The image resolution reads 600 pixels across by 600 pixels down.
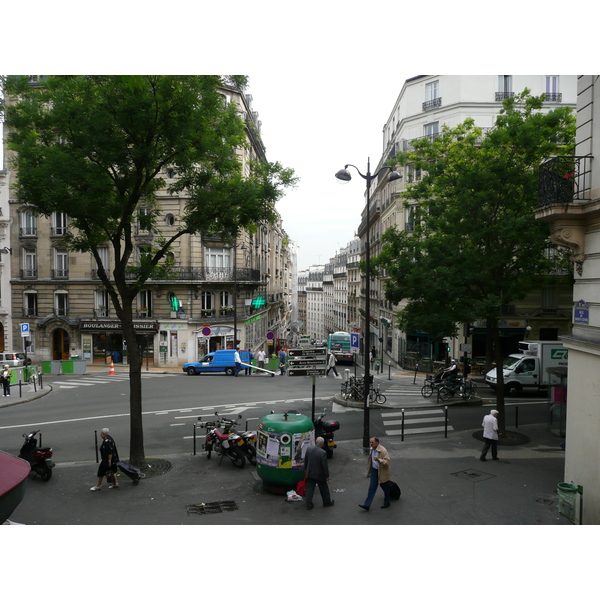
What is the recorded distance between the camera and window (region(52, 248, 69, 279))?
36906mm

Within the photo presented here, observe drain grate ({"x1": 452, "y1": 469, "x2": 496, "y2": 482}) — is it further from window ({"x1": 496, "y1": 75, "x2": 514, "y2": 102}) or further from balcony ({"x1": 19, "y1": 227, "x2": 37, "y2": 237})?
balcony ({"x1": 19, "y1": 227, "x2": 37, "y2": 237})

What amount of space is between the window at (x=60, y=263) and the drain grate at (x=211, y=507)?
32044mm

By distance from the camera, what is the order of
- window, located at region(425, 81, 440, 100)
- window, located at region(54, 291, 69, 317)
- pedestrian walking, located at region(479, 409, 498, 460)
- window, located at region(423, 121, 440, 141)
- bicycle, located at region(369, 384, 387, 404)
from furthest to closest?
window, located at region(54, 291, 69, 317) < window, located at region(425, 81, 440, 100) < window, located at region(423, 121, 440, 141) < bicycle, located at region(369, 384, 387, 404) < pedestrian walking, located at region(479, 409, 498, 460)

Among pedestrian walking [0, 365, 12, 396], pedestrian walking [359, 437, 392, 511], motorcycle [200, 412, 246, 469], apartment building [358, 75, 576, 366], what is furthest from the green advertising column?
apartment building [358, 75, 576, 366]

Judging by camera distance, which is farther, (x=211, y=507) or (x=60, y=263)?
(x=60, y=263)

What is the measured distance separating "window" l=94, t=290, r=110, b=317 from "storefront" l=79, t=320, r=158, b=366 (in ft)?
2.63

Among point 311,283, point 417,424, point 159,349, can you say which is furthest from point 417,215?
point 311,283

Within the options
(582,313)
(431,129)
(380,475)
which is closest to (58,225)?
(431,129)

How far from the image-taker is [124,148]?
10898 millimetres

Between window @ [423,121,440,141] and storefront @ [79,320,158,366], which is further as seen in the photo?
storefront @ [79,320,158,366]

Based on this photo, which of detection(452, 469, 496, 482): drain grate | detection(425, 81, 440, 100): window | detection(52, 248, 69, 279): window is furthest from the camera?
detection(52, 248, 69, 279): window

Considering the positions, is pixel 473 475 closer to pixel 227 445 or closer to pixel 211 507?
pixel 227 445

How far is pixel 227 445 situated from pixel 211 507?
8.53 ft

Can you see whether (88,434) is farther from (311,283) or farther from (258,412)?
(311,283)
